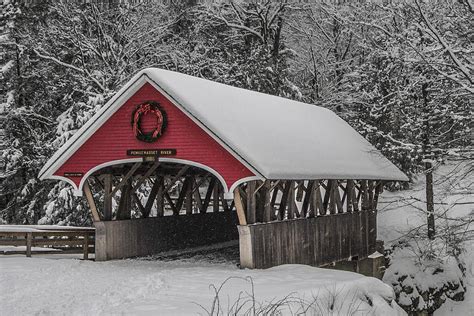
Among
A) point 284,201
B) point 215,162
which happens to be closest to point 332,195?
point 284,201

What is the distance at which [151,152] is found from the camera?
15.6 metres

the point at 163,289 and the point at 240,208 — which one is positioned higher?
the point at 240,208

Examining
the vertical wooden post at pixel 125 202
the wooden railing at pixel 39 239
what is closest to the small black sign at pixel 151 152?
the vertical wooden post at pixel 125 202

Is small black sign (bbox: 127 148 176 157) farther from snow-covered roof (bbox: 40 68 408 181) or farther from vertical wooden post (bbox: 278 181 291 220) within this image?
vertical wooden post (bbox: 278 181 291 220)

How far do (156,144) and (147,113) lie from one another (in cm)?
83

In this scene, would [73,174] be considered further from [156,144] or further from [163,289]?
[163,289]

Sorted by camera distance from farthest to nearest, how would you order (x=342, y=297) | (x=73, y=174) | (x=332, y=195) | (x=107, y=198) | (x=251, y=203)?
(x=332, y=195)
(x=107, y=198)
(x=73, y=174)
(x=251, y=203)
(x=342, y=297)

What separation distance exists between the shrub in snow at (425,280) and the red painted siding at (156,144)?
10.9m

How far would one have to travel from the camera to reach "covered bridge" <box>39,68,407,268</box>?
1446cm

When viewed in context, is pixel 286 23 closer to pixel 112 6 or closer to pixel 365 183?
pixel 112 6

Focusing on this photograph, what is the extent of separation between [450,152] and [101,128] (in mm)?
10476

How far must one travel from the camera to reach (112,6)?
28234mm

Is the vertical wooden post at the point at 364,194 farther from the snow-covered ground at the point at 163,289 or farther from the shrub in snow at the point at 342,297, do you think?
the shrub in snow at the point at 342,297

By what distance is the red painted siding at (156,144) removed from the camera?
572 inches
